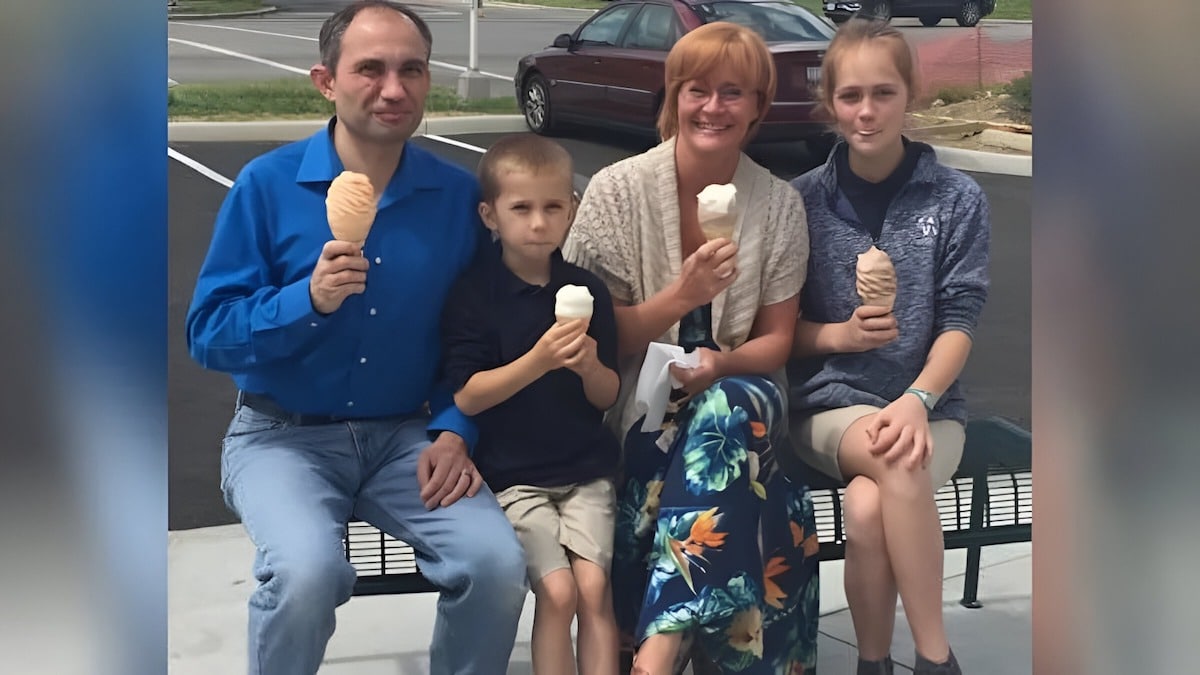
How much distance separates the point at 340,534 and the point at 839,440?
0.96m

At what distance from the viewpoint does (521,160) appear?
246 cm

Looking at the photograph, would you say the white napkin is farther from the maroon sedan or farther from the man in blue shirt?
the maroon sedan

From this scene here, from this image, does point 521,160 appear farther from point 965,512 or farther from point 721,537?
point 965,512

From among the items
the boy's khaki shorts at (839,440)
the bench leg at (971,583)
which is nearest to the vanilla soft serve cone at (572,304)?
the boy's khaki shorts at (839,440)

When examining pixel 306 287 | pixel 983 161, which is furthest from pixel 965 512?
pixel 306 287

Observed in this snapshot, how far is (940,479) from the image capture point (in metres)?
2.66

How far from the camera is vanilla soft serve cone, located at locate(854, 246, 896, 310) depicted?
2.59 m

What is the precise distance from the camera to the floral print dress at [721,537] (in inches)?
94.6

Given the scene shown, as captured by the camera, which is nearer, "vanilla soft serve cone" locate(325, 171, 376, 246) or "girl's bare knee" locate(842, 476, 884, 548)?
"vanilla soft serve cone" locate(325, 171, 376, 246)

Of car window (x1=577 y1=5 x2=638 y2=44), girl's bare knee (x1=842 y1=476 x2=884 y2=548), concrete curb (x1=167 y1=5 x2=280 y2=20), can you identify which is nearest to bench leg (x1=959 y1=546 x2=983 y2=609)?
girl's bare knee (x1=842 y1=476 x2=884 y2=548)
